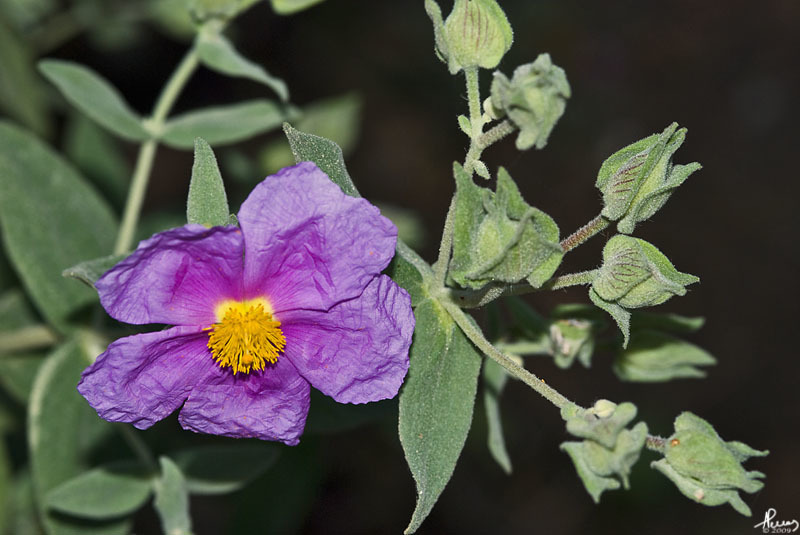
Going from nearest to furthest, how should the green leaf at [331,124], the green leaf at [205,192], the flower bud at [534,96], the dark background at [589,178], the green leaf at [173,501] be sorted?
the flower bud at [534,96]
the green leaf at [205,192]
the green leaf at [173,501]
the green leaf at [331,124]
the dark background at [589,178]

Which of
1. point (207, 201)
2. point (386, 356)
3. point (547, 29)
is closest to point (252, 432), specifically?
point (386, 356)

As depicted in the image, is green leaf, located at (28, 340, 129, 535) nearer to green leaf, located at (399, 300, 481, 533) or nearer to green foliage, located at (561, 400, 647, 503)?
green leaf, located at (399, 300, 481, 533)

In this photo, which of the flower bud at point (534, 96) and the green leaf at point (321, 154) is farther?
the green leaf at point (321, 154)

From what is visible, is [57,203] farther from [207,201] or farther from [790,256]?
[790,256]

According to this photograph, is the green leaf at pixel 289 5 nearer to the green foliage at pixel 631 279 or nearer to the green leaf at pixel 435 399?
the green leaf at pixel 435 399

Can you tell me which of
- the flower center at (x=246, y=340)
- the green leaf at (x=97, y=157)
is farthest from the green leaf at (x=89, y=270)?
the green leaf at (x=97, y=157)

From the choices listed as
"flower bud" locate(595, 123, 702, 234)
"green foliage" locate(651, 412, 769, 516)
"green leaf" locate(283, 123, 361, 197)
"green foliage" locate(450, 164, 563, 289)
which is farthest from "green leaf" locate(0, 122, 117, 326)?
"green foliage" locate(651, 412, 769, 516)
